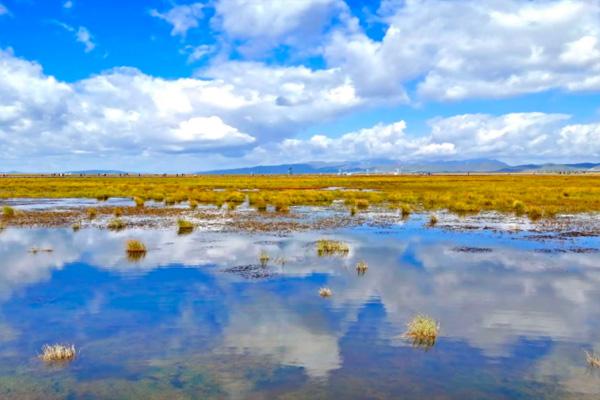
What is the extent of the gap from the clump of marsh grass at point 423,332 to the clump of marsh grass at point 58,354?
742 centimetres

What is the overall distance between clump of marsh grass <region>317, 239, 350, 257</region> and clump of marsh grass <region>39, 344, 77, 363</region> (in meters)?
13.2

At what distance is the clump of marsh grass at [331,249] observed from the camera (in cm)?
2317

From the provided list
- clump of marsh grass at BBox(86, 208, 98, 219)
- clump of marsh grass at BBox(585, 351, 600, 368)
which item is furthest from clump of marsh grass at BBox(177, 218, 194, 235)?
clump of marsh grass at BBox(585, 351, 600, 368)

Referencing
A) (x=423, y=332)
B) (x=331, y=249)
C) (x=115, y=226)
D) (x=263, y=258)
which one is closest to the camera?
(x=423, y=332)

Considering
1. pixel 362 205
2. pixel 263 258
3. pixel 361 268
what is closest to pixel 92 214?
pixel 362 205

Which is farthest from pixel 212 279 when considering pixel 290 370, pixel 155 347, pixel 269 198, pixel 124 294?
pixel 269 198

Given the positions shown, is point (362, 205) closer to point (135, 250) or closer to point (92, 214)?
point (92, 214)

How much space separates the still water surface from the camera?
9680mm

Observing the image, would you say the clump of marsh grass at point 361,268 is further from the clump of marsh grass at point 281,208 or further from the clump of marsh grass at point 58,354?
the clump of marsh grass at point 281,208

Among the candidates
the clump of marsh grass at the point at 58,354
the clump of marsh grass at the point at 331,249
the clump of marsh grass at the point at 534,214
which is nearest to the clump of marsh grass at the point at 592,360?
the clump of marsh grass at the point at 58,354

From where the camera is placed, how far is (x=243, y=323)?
43.4ft

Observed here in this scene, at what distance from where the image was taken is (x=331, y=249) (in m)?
23.8

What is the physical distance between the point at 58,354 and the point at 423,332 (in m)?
8.00

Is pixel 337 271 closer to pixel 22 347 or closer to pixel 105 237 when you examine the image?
pixel 22 347
